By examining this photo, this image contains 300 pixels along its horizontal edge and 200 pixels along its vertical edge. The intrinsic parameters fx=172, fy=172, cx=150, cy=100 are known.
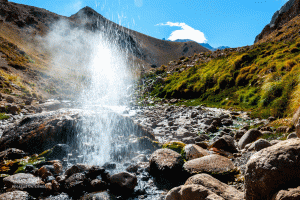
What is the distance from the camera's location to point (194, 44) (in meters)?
118

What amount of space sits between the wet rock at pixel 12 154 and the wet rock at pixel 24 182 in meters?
1.93

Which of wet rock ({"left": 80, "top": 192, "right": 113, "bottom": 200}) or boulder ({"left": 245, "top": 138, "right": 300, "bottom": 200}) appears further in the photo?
wet rock ({"left": 80, "top": 192, "right": 113, "bottom": 200})

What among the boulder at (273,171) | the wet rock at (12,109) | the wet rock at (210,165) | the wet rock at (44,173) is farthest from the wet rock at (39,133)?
the boulder at (273,171)

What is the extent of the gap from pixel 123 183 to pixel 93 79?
137 ft

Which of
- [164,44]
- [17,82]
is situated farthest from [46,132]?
[164,44]

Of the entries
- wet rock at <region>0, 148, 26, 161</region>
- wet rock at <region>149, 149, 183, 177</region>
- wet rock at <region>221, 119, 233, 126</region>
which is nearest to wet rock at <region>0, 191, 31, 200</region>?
wet rock at <region>0, 148, 26, 161</region>

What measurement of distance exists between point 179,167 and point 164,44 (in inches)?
4725

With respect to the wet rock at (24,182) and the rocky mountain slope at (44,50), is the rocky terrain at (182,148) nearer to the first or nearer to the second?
the wet rock at (24,182)

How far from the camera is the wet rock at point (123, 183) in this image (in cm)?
471

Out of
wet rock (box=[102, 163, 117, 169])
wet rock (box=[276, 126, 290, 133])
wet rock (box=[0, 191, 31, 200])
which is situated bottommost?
wet rock (box=[0, 191, 31, 200])

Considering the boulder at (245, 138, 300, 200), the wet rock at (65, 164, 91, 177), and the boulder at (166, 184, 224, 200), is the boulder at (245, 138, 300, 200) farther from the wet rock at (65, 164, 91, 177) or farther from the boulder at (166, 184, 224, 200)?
the wet rock at (65, 164, 91, 177)

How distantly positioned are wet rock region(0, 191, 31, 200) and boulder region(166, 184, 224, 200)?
357 cm

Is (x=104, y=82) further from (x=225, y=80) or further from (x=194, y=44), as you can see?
(x=194, y=44)

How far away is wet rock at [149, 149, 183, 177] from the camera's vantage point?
205 inches
